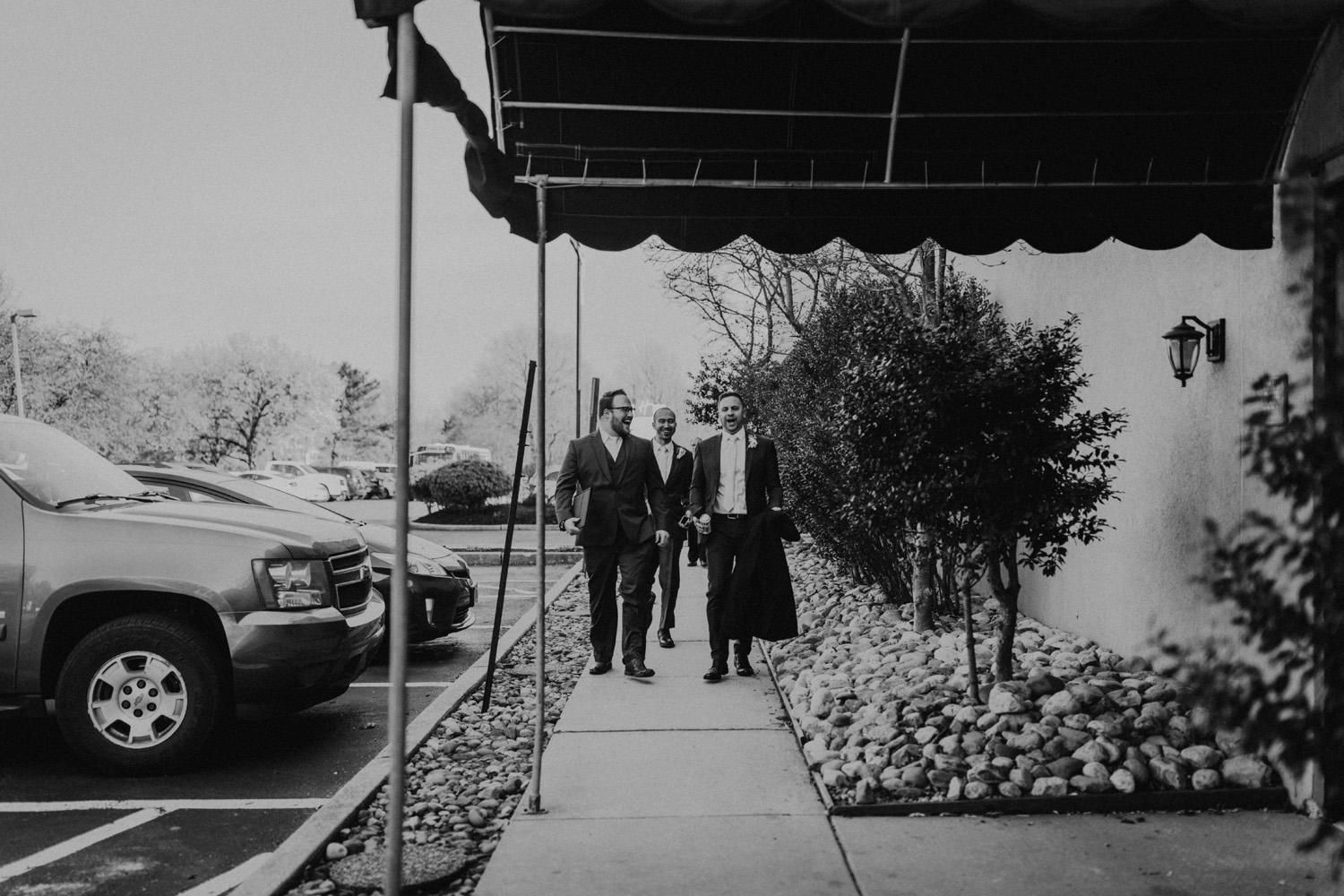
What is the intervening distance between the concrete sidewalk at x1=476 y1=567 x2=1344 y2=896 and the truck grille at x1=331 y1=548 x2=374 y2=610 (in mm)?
1665

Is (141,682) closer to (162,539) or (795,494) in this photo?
(162,539)

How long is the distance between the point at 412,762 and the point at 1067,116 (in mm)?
4772

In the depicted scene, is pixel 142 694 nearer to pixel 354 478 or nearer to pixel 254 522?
pixel 254 522

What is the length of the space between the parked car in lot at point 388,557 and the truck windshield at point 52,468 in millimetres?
1332

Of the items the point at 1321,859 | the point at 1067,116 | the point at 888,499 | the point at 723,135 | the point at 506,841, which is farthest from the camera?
the point at 888,499

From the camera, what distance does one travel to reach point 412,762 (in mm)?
5699

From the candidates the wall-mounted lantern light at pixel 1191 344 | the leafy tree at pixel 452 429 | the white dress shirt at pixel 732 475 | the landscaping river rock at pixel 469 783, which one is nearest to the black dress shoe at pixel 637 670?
the landscaping river rock at pixel 469 783

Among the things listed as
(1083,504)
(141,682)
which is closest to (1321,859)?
(1083,504)

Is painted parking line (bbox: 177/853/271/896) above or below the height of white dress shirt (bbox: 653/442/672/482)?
below

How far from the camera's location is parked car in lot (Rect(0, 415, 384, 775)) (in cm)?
546

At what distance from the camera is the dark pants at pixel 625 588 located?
7699 mm

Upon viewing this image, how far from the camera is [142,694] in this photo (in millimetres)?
5516

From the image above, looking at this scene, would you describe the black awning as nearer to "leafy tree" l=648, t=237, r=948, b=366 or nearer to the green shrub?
"leafy tree" l=648, t=237, r=948, b=366

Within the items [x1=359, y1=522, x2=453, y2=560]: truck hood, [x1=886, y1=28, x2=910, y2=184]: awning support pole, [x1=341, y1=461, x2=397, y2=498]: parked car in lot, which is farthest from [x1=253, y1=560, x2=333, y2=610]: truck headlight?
[x1=341, y1=461, x2=397, y2=498]: parked car in lot
